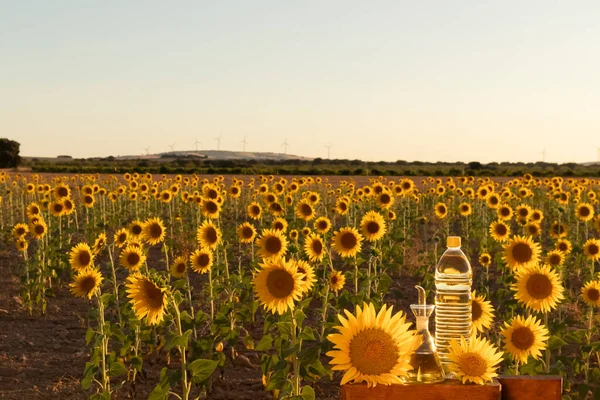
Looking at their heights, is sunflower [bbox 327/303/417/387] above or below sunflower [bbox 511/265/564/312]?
above

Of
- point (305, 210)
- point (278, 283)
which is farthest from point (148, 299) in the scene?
point (305, 210)

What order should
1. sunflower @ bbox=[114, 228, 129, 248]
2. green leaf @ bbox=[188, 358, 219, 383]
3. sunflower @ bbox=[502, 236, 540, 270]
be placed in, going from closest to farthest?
green leaf @ bbox=[188, 358, 219, 383]
sunflower @ bbox=[502, 236, 540, 270]
sunflower @ bbox=[114, 228, 129, 248]

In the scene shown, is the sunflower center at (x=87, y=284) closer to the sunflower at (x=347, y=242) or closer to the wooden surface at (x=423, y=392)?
the sunflower at (x=347, y=242)

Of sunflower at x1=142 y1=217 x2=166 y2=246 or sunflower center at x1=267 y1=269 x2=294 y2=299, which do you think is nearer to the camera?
sunflower center at x1=267 y1=269 x2=294 y2=299

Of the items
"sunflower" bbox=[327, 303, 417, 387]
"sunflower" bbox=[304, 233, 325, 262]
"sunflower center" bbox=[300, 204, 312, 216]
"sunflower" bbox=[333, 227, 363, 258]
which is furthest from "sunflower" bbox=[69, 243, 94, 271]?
"sunflower" bbox=[327, 303, 417, 387]

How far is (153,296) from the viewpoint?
530 cm

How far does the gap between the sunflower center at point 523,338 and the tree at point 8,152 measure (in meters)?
73.7

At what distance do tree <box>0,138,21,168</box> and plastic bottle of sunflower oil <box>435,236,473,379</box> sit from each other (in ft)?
245

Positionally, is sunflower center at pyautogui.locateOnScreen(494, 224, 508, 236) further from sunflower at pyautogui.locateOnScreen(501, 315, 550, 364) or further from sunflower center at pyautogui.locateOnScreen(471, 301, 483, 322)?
sunflower center at pyautogui.locateOnScreen(471, 301, 483, 322)

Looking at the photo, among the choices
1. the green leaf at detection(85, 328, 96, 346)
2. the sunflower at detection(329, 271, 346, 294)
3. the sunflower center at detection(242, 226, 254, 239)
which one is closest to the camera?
the green leaf at detection(85, 328, 96, 346)

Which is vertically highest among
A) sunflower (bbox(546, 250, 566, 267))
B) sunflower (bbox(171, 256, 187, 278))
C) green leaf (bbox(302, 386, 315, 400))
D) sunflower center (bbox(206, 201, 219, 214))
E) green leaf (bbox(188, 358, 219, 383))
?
sunflower center (bbox(206, 201, 219, 214))

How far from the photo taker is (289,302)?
5.31 m

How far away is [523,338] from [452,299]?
1.89 metres

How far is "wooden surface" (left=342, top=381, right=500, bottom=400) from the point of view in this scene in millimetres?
2730
